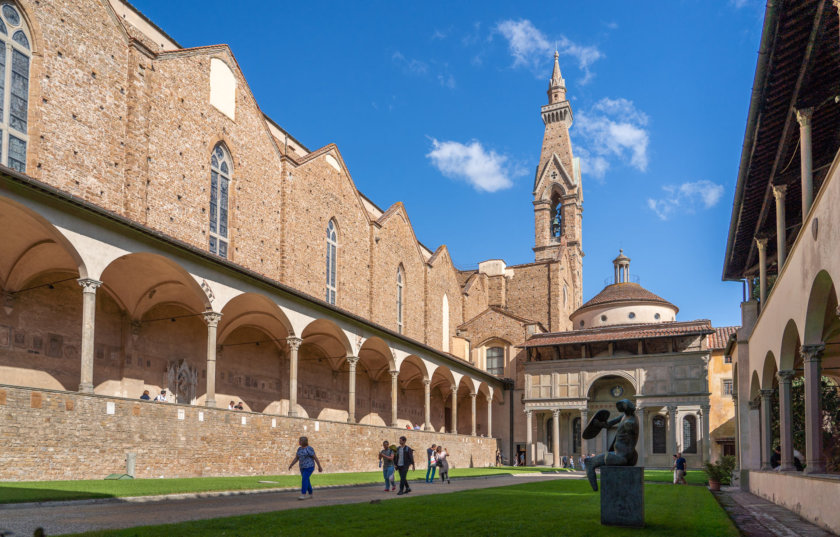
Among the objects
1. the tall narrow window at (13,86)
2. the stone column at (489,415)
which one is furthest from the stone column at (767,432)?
the stone column at (489,415)

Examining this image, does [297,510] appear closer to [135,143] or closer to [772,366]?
[772,366]

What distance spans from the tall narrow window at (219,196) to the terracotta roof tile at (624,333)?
72.0 ft

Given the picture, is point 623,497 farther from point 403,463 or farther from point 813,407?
point 403,463

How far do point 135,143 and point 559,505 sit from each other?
16.3 m

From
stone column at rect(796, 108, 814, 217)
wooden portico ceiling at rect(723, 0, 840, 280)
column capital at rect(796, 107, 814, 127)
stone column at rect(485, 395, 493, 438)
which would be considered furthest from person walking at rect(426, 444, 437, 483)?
stone column at rect(485, 395, 493, 438)

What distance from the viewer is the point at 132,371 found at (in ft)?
69.1

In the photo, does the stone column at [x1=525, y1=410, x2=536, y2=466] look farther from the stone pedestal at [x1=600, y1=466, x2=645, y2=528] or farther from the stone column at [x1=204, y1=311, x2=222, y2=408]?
the stone pedestal at [x1=600, y1=466, x2=645, y2=528]

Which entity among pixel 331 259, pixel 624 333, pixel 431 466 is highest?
pixel 331 259

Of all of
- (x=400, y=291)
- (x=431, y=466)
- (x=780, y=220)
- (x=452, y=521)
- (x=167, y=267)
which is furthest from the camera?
(x=400, y=291)

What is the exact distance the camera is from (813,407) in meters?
10.5

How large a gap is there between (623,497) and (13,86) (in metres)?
17.0

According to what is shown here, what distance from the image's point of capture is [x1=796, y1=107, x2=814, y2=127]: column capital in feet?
38.1

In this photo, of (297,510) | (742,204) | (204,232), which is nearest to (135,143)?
(204,232)

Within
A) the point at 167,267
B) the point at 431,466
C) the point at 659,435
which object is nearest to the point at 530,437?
the point at 659,435
